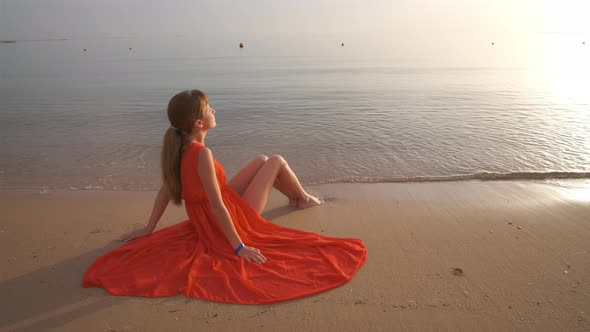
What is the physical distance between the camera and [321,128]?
424 inches

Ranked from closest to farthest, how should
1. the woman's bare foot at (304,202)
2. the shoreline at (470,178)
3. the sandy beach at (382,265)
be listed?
the sandy beach at (382,265), the woman's bare foot at (304,202), the shoreline at (470,178)

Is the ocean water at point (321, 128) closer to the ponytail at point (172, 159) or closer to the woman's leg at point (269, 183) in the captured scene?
the woman's leg at point (269, 183)

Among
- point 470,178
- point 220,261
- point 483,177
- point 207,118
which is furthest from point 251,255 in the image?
point 483,177

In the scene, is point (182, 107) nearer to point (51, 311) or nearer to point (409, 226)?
point (51, 311)

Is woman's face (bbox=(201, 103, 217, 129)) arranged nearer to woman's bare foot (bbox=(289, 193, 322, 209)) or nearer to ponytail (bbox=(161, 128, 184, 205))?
ponytail (bbox=(161, 128, 184, 205))

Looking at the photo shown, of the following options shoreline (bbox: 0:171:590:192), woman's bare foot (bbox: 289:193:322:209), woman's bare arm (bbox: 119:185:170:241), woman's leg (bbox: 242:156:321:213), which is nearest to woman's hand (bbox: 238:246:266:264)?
woman's leg (bbox: 242:156:321:213)

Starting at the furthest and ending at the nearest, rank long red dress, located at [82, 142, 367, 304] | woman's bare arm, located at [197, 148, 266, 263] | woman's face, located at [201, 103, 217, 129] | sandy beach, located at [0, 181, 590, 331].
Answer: woman's face, located at [201, 103, 217, 129] → woman's bare arm, located at [197, 148, 266, 263] → long red dress, located at [82, 142, 367, 304] → sandy beach, located at [0, 181, 590, 331]

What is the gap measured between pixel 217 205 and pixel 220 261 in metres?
0.50

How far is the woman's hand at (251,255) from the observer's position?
12.1 ft

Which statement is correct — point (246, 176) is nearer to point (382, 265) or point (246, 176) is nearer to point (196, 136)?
point (196, 136)

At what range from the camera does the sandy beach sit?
Result: 2.99 metres

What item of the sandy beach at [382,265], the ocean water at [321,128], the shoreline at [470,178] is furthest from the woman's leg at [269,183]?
the ocean water at [321,128]

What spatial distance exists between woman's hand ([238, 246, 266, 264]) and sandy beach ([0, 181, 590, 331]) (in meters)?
0.58

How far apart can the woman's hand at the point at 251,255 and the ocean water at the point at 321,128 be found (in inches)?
125
